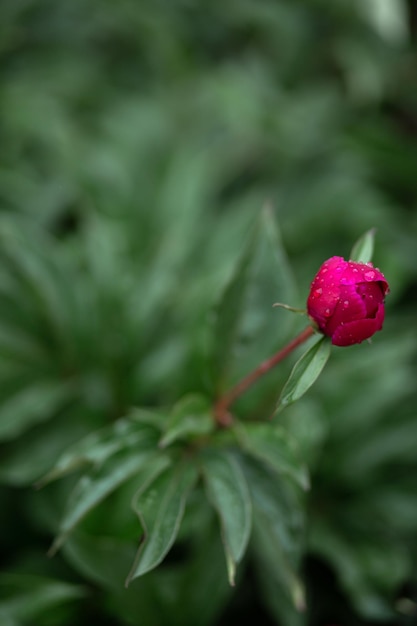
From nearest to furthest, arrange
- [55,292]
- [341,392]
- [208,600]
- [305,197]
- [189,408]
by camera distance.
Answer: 1. [189,408]
2. [208,600]
3. [55,292]
4. [341,392]
5. [305,197]

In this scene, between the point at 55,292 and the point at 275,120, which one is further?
the point at 275,120

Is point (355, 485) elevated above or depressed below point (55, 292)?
below

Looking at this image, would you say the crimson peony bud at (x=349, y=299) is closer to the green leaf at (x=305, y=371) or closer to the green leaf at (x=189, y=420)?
the green leaf at (x=305, y=371)

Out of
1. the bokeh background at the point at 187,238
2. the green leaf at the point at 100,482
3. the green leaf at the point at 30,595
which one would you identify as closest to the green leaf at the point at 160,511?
the green leaf at the point at 100,482

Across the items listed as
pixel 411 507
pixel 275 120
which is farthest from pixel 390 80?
pixel 411 507

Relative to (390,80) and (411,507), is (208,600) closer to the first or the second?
(411,507)

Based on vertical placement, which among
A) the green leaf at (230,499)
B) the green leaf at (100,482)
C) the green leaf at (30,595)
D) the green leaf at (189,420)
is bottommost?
the green leaf at (30,595)

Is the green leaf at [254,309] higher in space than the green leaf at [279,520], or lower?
higher
